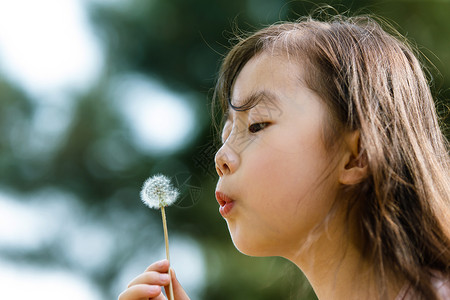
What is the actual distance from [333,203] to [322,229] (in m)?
0.04

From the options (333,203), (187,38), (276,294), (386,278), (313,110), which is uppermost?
(187,38)

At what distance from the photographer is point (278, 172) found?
0.77 m

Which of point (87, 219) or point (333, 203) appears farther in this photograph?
point (87, 219)

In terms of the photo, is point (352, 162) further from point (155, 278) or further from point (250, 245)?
point (155, 278)

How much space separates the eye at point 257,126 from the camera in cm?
79

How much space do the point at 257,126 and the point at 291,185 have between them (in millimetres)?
103

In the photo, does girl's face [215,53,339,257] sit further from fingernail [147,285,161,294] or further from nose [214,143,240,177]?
fingernail [147,285,161,294]

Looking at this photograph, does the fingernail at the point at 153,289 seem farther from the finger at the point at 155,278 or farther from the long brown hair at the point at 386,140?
the long brown hair at the point at 386,140

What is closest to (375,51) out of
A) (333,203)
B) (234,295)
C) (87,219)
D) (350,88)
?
(350,88)

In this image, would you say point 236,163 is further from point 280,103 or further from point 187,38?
point 187,38

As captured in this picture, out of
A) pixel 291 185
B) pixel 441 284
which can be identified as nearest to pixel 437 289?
pixel 441 284

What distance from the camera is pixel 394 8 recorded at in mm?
2258

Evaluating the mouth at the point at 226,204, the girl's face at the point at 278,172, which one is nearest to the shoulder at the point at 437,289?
the girl's face at the point at 278,172

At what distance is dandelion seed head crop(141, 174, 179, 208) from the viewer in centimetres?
82
